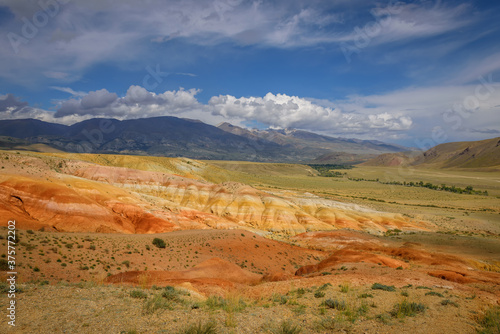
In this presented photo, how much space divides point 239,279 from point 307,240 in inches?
1024

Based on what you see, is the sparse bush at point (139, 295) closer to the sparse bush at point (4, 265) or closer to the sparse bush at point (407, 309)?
the sparse bush at point (407, 309)

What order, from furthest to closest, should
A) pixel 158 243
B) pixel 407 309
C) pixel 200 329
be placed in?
pixel 158 243
pixel 407 309
pixel 200 329

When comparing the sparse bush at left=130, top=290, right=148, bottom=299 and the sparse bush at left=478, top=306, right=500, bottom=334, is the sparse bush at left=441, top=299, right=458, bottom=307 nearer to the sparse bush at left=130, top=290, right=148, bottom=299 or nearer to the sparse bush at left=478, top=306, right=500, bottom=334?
the sparse bush at left=478, top=306, right=500, bottom=334

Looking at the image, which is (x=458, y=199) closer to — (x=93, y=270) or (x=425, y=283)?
(x=425, y=283)

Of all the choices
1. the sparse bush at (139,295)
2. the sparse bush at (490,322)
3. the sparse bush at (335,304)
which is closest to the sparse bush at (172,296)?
the sparse bush at (139,295)

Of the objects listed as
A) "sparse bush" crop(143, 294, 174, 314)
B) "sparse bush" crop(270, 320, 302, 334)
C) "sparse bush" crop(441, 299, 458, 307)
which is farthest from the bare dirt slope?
"sparse bush" crop(441, 299, 458, 307)

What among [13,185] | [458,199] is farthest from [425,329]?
[458,199]

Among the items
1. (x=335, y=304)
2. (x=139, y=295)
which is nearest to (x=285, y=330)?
(x=335, y=304)

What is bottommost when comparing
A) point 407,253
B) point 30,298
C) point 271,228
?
point 271,228

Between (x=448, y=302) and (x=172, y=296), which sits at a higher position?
(x=448, y=302)

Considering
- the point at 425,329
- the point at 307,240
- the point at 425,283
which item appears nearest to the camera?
the point at 425,329

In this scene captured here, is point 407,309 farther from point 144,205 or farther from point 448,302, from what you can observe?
point 144,205

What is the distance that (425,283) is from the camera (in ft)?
52.0

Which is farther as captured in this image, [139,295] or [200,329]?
[139,295]
